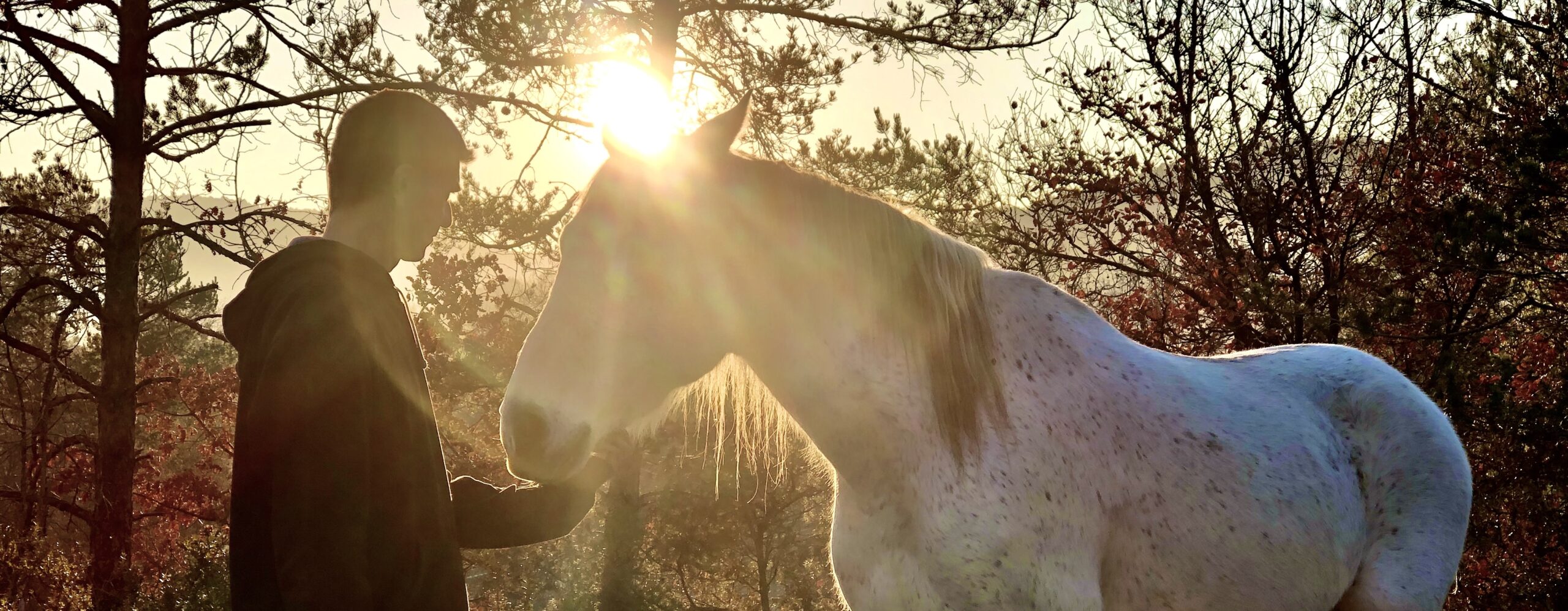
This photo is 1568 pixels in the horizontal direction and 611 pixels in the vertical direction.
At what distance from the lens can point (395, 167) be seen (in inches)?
79.4

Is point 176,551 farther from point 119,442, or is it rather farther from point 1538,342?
point 1538,342

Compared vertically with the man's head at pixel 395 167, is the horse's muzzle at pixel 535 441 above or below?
below

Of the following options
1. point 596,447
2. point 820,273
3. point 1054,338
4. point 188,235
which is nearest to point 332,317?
point 596,447

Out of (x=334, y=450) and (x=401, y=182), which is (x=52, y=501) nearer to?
(x=401, y=182)

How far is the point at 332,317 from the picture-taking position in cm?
170

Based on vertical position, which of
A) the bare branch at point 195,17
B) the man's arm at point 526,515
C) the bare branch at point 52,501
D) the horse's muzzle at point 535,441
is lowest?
the man's arm at point 526,515

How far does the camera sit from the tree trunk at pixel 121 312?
7.07 meters

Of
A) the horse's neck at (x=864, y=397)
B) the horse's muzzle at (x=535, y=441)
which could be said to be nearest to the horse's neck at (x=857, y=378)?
the horse's neck at (x=864, y=397)

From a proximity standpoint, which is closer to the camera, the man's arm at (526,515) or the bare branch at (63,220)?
the man's arm at (526,515)

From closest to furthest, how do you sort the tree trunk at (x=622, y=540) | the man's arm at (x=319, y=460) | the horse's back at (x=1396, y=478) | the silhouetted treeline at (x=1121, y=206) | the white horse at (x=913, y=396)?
the man's arm at (x=319, y=460), the white horse at (x=913, y=396), the horse's back at (x=1396, y=478), the silhouetted treeline at (x=1121, y=206), the tree trunk at (x=622, y=540)

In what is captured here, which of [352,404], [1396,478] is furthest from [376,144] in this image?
[1396,478]

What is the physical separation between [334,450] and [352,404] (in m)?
0.10

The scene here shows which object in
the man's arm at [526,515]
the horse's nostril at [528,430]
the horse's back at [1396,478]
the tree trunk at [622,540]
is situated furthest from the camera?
the tree trunk at [622,540]

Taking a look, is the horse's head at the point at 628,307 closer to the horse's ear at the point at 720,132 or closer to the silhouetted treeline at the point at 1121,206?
the horse's ear at the point at 720,132
